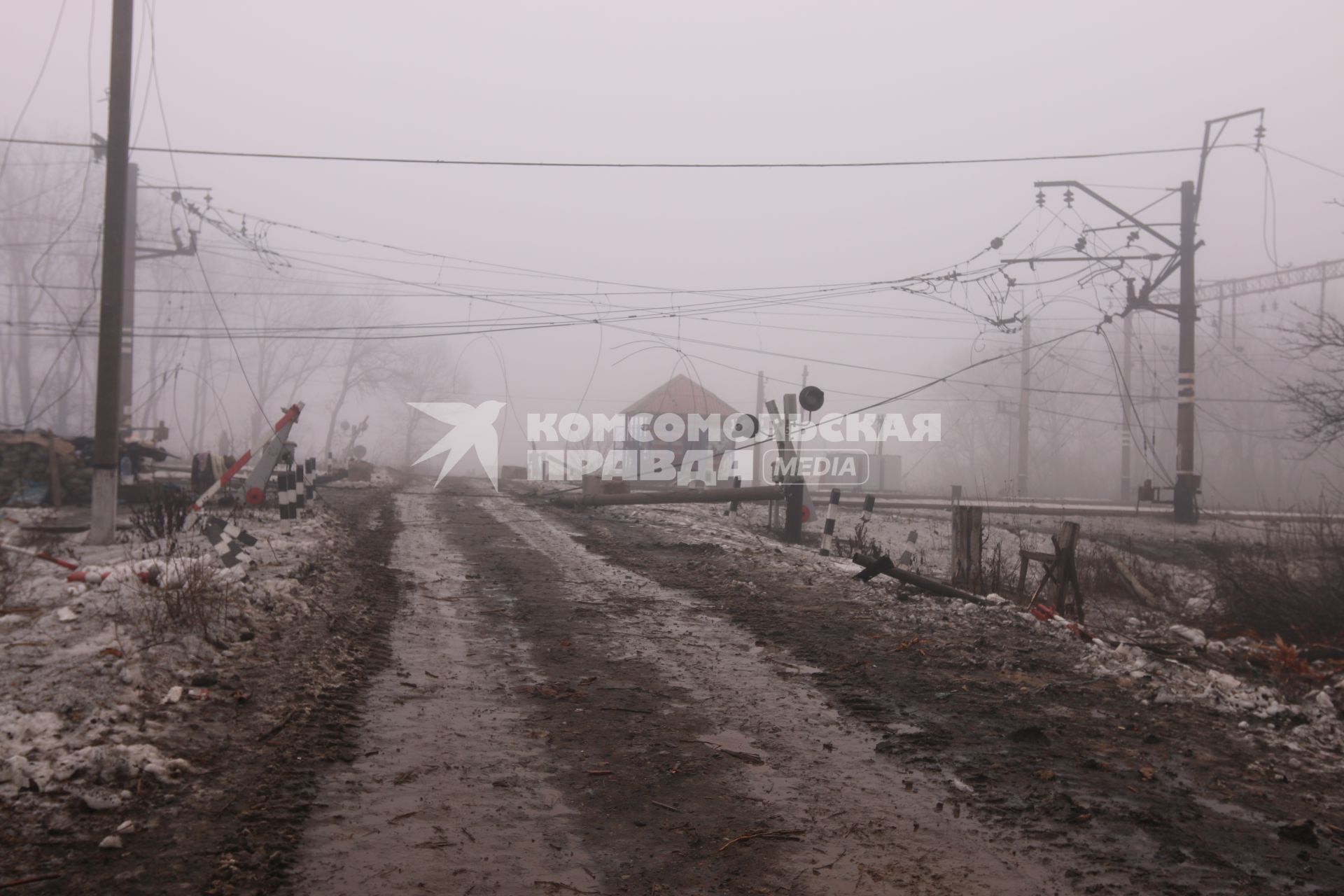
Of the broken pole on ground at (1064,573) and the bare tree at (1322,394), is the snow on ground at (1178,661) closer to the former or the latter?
the broken pole on ground at (1064,573)

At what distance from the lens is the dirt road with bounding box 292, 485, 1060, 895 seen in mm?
3455

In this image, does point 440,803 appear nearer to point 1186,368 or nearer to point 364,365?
point 1186,368

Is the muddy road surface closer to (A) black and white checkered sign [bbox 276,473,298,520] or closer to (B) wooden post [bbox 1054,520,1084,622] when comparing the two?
(B) wooden post [bbox 1054,520,1084,622]

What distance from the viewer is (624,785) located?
4336 millimetres

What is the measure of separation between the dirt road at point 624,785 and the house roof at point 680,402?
3974cm

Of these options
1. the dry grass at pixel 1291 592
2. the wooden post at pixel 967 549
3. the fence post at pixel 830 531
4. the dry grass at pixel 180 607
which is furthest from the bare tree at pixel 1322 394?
the dry grass at pixel 180 607

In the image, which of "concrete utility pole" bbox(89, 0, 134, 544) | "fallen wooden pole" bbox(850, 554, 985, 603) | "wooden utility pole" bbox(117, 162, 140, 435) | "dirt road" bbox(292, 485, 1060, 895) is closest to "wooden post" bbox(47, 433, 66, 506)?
"concrete utility pole" bbox(89, 0, 134, 544)

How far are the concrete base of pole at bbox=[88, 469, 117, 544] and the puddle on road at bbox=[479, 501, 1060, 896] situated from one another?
728cm

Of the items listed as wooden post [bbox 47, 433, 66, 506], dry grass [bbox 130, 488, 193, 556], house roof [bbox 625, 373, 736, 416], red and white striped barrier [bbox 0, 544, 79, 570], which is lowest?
red and white striped barrier [bbox 0, 544, 79, 570]

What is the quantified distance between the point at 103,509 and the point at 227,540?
10.6ft

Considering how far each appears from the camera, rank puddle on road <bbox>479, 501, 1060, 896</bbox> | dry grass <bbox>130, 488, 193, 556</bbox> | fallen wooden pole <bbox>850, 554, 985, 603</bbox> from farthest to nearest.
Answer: dry grass <bbox>130, 488, 193, 556</bbox>, fallen wooden pole <bbox>850, 554, 985, 603</bbox>, puddle on road <bbox>479, 501, 1060, 896</bbox>

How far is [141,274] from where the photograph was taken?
2336 inches

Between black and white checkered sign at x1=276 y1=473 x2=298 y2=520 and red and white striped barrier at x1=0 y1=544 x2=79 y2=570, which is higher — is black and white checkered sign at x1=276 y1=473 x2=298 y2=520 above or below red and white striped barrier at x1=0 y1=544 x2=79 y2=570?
above

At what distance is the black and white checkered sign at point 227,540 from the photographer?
9062 millimetres
